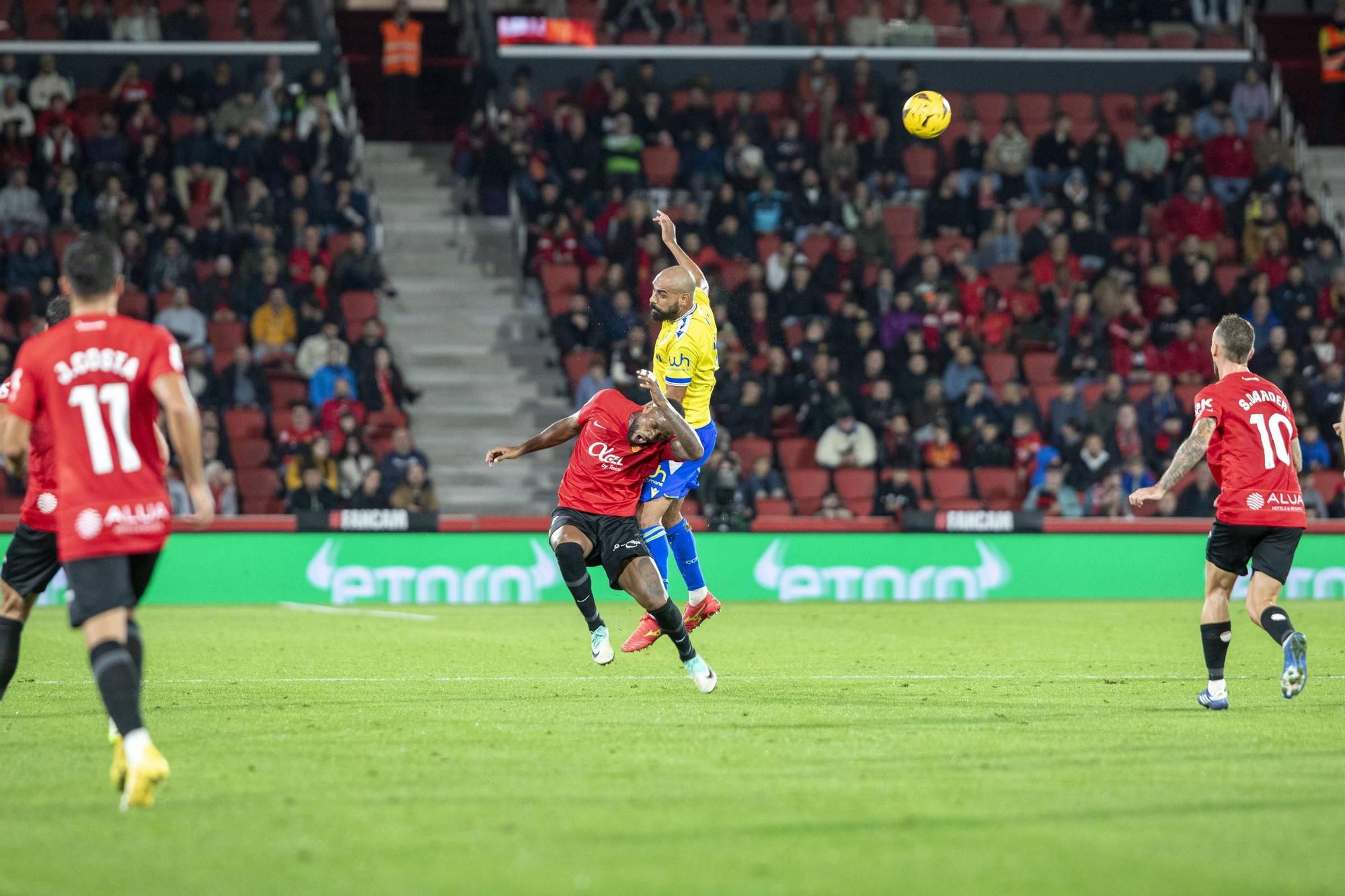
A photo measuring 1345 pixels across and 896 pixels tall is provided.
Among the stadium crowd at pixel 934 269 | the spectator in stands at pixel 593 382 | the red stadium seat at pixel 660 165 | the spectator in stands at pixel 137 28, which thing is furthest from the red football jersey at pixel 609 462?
the spectator in stands at pixel 137 28

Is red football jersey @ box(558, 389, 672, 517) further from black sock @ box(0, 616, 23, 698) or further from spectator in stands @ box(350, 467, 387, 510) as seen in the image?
spectator in stands @ box(350, 467, 387, 510)

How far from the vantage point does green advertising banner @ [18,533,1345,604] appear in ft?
64.2

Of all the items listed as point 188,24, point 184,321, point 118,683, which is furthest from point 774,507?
point 118,683

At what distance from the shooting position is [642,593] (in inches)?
401

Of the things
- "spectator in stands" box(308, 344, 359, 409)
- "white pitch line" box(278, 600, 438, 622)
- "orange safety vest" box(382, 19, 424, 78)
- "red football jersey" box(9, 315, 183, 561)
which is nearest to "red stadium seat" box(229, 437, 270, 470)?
"spectator in stands" box(308, 344, 359, 409)

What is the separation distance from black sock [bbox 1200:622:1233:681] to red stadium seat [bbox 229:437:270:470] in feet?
45.6

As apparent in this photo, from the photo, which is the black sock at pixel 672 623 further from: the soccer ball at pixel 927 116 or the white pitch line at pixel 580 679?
the soccer ball at pixel 927 116

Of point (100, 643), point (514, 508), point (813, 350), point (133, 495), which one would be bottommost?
point (514, 508)

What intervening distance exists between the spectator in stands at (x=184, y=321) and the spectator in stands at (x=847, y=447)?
312 inches

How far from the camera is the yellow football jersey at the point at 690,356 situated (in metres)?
11.5

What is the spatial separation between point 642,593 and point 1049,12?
861 inches

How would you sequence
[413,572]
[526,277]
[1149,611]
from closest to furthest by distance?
[1149,611] → [413,572] → [526,277]

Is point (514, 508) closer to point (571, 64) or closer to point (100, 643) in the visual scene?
point (571, 64)

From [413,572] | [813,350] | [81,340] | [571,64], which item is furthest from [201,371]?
[81,340]
